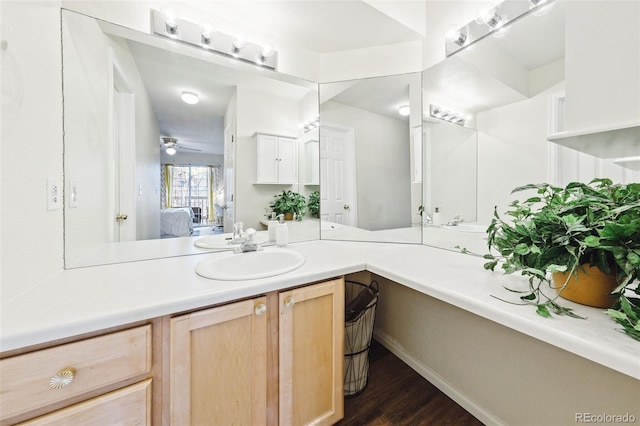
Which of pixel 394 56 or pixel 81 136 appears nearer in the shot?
pixel 81 136

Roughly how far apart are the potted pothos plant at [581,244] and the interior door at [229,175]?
4.54ft

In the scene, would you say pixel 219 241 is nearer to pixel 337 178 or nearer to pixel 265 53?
pixel 337 178

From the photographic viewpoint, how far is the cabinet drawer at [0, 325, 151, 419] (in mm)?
588

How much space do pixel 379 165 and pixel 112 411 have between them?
169 cm

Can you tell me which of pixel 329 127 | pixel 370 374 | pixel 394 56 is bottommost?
pixel 370 374

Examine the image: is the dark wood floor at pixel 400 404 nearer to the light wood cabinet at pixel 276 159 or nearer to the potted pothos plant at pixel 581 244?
the potted pothos plant at pixel 581 244

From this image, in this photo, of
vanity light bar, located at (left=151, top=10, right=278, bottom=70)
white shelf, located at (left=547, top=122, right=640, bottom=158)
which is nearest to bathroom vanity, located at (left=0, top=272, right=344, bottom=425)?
white shelf, located at (left=547, top=122, right=640, bottom=158)

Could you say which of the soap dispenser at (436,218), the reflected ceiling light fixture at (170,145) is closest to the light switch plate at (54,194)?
the reflected ceiling light fixture at (170,145)

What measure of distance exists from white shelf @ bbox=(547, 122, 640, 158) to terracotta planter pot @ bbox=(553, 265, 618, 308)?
0.40 meters

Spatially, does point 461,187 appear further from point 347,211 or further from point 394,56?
point 394,56

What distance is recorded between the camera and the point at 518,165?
1118mm

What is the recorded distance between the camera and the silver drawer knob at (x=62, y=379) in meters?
0.62

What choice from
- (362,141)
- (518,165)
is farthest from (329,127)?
(518,165)

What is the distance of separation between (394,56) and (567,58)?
1084mm
